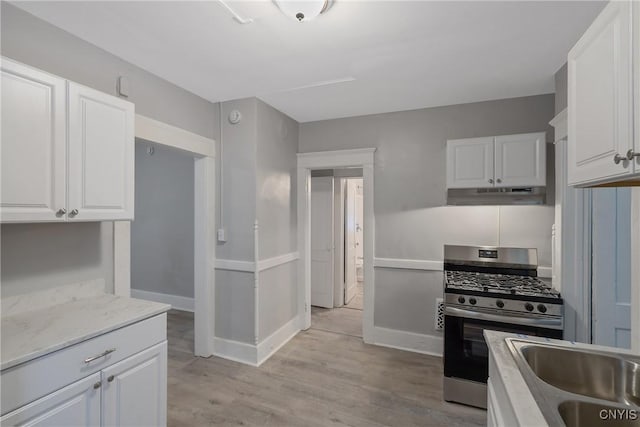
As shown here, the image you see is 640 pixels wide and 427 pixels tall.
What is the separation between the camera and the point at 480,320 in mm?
2240

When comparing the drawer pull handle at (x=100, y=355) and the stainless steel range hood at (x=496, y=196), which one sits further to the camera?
the stainless steel range hood at (x=496, y=196)

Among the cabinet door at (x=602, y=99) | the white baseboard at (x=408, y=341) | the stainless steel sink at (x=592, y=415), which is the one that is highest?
the cabinet door at (x=602, y=99)

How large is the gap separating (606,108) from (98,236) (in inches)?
106

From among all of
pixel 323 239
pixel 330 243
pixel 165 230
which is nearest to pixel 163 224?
Result: pixel 165 230

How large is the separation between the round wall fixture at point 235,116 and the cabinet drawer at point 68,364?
78.8 inches

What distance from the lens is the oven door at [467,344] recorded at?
2.21 meters

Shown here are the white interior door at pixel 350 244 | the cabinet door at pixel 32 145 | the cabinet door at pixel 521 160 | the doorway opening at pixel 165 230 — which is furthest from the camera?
the white interior door at pixel 350 244

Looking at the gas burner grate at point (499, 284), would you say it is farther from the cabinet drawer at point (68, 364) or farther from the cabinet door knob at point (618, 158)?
the cabinet drawer at point (68, 364)

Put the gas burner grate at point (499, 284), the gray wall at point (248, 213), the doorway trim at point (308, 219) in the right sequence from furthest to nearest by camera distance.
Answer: the doorway trim at point (308, 219) → the gray wall at point (248, 213) → the gas burner grate at point (499, 284)

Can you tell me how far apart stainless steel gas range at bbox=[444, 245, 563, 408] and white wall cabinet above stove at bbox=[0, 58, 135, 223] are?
2.46m

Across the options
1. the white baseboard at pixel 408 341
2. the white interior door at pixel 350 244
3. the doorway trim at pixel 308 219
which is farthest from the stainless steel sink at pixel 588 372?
the white interior door at pixel 350 244

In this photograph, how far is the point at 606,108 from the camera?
3.31 feet

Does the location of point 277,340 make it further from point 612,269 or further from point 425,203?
point 612,269

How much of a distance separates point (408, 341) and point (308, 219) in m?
1.78
